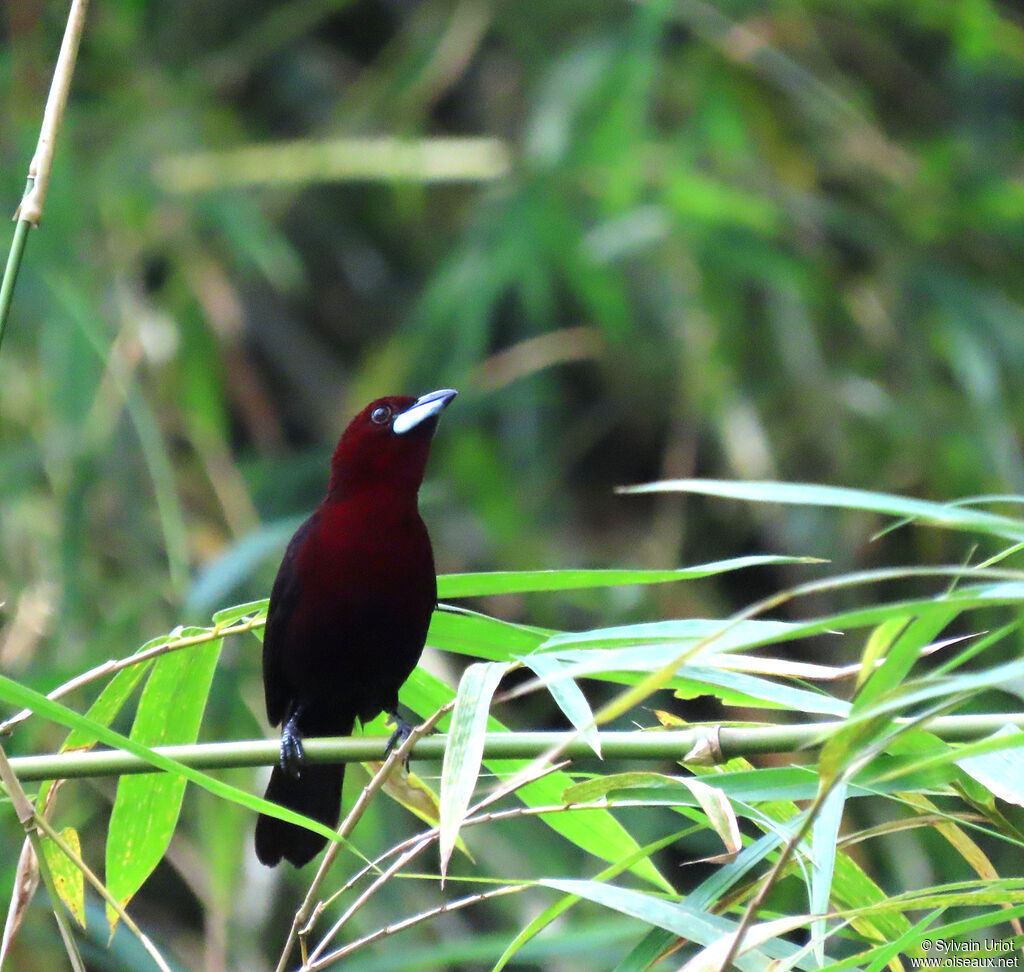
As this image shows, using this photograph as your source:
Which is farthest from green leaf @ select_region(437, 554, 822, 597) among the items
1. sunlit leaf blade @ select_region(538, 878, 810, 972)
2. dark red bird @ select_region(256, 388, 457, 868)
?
dark red bird @ select_region(256, 388, 457, 868)

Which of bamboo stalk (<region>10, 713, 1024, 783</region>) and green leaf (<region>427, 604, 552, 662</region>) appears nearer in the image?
bamboo stalk (<region>10, 713, 1024, 783</region>)

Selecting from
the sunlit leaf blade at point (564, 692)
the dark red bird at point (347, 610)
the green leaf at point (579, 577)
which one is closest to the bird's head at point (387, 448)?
the dark red bird at point (347, 610)

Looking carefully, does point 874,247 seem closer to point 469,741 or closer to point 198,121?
point 198,121

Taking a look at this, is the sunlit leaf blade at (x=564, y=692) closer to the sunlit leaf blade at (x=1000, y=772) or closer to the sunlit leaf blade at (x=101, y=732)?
the sunlit leaf blade at (x=101, y=732)

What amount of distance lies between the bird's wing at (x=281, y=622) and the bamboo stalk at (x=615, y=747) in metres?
0.95

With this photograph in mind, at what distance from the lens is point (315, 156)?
16.0 ft

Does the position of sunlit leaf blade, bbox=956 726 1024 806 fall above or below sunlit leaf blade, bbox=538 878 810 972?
above

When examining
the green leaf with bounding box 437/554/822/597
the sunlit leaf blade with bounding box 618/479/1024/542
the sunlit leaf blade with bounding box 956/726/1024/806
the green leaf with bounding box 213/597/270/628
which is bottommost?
the sunlit leaf blade with bounding box 956/726/1024/806

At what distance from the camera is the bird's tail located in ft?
8.05

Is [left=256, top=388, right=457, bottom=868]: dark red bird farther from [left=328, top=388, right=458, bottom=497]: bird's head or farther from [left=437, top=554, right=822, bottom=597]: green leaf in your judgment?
[left=437, top=554, right=822, bottom=597]: green leaf

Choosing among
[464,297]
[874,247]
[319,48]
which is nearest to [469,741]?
[464,297]

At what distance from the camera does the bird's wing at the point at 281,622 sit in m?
2.46

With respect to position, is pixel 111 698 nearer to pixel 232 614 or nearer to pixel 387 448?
pixel 232 614

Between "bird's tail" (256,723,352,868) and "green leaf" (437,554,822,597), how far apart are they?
83 cm
